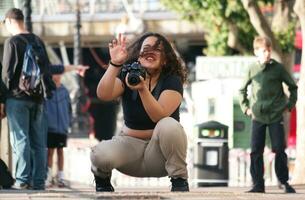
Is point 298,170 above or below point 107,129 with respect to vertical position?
above

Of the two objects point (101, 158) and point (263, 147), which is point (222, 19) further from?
point (101, 158)

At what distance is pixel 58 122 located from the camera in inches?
635

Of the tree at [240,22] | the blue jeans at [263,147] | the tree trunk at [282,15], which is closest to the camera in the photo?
the blue jeans at [263,147]

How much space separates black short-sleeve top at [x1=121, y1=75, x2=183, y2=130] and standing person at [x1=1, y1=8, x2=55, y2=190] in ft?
9.99

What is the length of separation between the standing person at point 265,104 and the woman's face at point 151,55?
10.3 ft

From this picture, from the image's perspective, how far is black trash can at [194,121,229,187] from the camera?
1958cm

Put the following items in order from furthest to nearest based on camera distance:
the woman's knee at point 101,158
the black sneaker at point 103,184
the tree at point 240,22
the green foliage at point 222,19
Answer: the green foliage at point 222,19 < the tree at point 240,22 < the black sneaker at point 103,184 < the woman's knee at point 101,158

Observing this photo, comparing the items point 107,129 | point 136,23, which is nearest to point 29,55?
point 136,23

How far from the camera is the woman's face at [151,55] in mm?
9414

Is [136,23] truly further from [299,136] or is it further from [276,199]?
[276,199]

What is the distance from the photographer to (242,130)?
25.6 meters

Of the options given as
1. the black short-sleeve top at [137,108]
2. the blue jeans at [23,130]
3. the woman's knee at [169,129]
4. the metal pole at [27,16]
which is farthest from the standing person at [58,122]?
the woman's knee at [169,129]

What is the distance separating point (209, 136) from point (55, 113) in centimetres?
438

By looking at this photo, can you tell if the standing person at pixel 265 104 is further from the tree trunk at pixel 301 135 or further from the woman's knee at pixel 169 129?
the woman's knee at pixel 169 129
